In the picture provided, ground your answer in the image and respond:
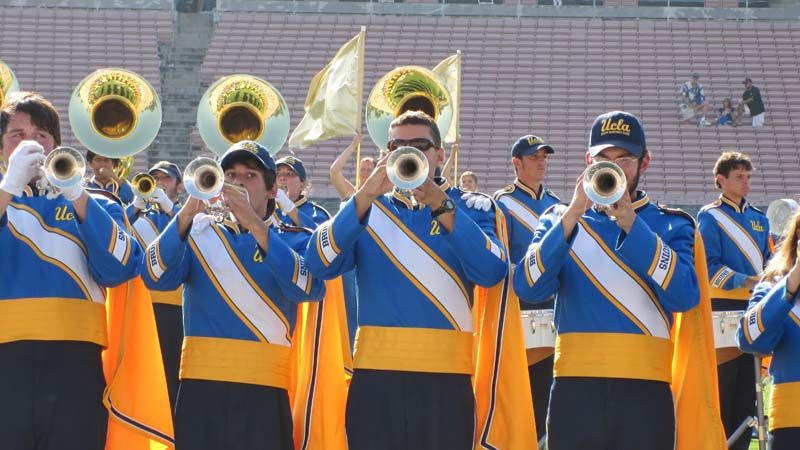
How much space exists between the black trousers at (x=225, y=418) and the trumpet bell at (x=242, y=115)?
2.93 m

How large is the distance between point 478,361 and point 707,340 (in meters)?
0.90

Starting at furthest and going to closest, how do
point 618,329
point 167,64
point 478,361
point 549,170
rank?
point 167,64
point 549,170
point 478,361
point 618,329

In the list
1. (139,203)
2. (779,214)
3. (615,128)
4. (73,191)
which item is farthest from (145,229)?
(615,128)

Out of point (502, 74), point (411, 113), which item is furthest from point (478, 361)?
point (502, 74)

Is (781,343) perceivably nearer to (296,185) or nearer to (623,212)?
(623,212)

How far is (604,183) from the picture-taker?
15.2 ft

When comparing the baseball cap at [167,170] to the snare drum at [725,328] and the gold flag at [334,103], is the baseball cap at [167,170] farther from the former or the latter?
the snare drum at [725,328]

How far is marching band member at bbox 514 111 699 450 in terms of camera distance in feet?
15.5

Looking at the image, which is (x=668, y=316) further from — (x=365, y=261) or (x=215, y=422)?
(x=215, y=422)

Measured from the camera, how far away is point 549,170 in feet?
76.6

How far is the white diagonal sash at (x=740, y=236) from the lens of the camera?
834 cm

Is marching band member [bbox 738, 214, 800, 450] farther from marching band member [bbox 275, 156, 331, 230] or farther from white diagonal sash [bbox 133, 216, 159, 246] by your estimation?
white diagonal sash [bbox 133, 216, 159, 246]

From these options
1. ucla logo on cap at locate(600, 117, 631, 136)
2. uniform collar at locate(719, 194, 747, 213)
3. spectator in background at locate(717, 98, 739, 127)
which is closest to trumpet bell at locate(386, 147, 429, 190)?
ucla logo on cap at locate(600, 117, 631, 136)

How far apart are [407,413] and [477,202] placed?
0.91 metres
